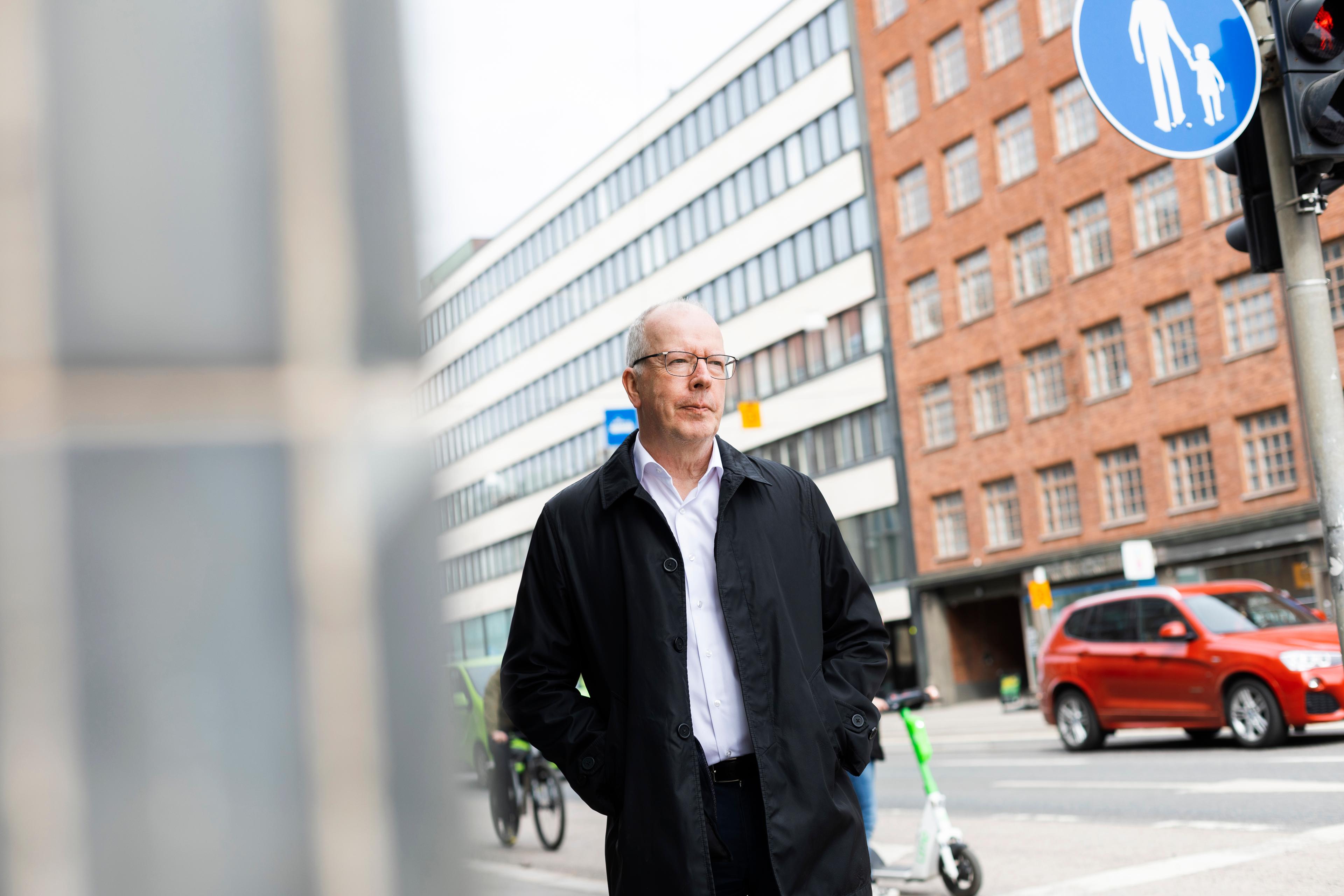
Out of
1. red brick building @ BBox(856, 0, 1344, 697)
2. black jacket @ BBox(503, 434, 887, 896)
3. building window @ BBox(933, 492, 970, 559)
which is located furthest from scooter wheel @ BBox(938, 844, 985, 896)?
building window @ BBox(933, 492, 970, 559)

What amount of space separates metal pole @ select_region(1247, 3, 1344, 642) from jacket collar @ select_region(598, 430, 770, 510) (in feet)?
8.45

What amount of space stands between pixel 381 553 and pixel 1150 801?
34.6 ft

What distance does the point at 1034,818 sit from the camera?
1083cm

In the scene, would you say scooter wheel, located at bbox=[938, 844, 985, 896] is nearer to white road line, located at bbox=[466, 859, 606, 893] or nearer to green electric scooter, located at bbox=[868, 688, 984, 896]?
green electric scooter, located at bbox=[868, 688, 984, 896]

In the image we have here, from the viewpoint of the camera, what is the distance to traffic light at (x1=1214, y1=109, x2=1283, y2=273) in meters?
5.17

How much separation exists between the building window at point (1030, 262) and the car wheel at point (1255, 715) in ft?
80.4

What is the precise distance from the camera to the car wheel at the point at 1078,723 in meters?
15.9

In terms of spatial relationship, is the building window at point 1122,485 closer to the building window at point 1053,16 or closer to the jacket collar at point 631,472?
the building window at point 1053,16

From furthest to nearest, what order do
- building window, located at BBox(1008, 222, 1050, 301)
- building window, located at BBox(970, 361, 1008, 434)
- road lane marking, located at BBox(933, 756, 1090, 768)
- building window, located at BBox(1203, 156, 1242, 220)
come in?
building window, located at BBox(970, 361, 1008, 434)
building window, located at BBox(1008, 222, 1050, 301)
building window, located at BBox(1203, 156, 1242, 220)
road lane marking, located at BBox(933, 756, 1090, 768)

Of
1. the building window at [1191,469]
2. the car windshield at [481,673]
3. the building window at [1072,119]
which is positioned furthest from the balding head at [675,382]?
the building window at [1072,119]

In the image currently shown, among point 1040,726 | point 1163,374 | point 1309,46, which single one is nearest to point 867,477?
point 1163,374

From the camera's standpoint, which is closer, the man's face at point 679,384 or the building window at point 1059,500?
the man's face at point 679,384

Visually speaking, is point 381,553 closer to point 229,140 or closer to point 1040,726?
point 229,140

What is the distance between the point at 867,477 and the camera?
44031 mm
